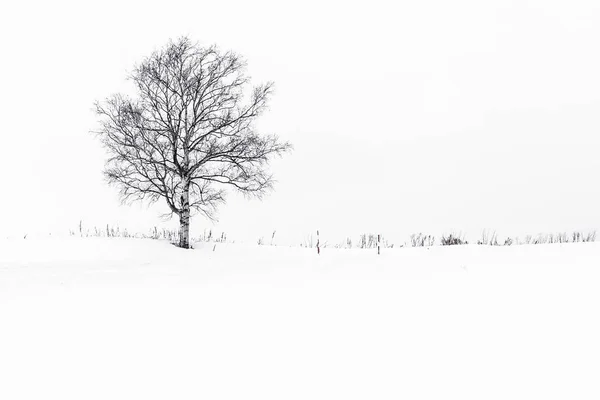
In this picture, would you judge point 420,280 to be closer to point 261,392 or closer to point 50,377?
point 261,392

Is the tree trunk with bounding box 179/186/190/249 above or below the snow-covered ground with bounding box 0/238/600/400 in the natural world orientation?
above

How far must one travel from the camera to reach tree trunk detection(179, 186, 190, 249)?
17203mm

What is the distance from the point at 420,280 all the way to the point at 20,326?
21.1 ft

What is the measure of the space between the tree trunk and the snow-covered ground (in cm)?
801

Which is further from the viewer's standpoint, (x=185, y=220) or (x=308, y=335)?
(x=185, y=220)

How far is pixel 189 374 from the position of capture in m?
3.94

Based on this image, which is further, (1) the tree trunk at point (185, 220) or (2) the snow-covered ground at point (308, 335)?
(1) the tree trunk at point (185, 220)

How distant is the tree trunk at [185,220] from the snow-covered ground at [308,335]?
8013mm

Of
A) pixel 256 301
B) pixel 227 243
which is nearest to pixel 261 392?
pixel 256 301

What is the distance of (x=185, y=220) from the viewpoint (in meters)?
17.5

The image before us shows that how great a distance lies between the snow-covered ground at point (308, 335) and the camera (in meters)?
3.71

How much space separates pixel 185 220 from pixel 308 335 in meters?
13.5

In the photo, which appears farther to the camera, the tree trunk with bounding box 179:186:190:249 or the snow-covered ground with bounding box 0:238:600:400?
the tree trunk with bounding box 179:186:190:249

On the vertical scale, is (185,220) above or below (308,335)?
above
